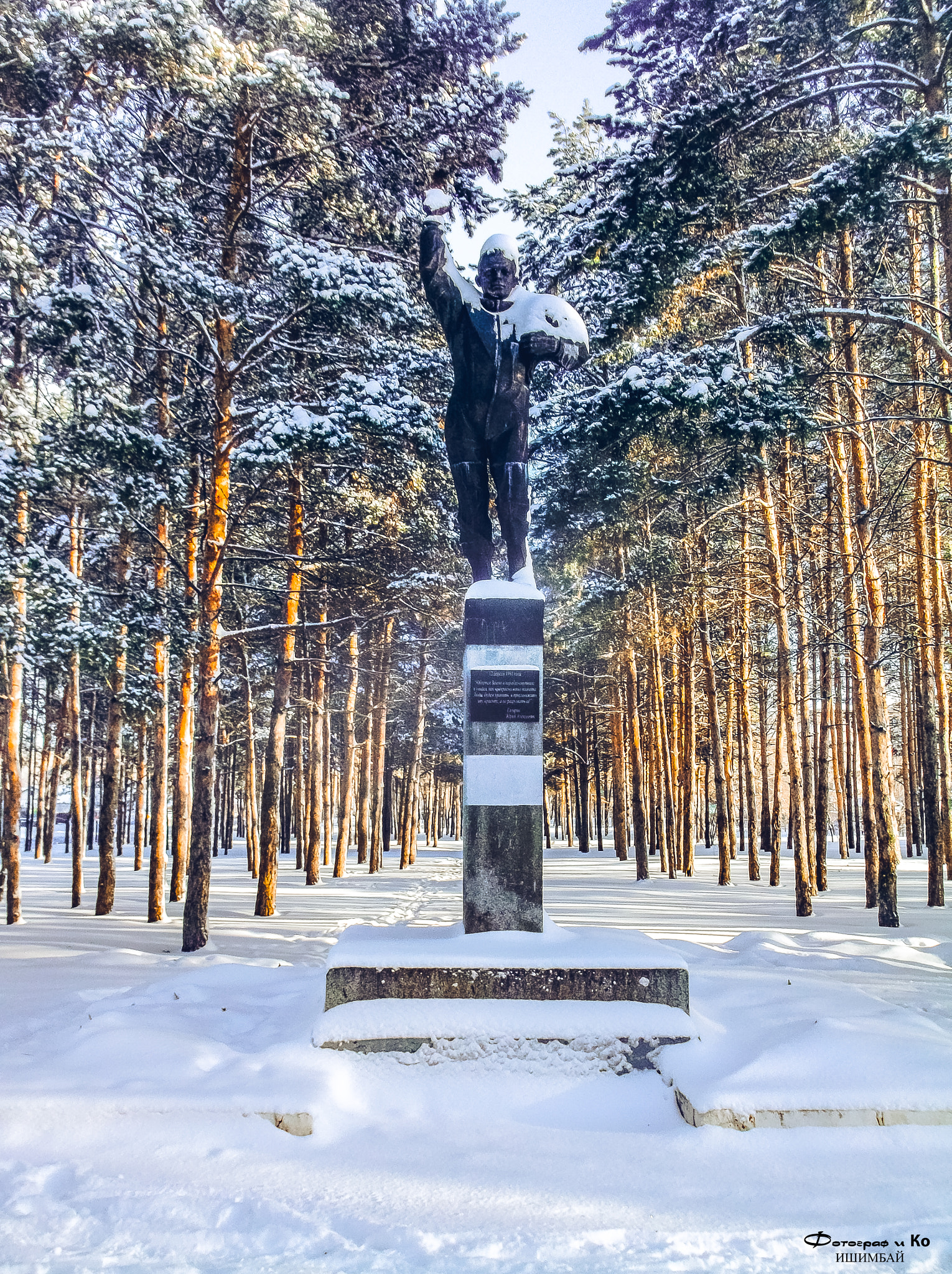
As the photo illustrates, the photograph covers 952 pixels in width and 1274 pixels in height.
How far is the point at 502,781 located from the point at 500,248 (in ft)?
13.0

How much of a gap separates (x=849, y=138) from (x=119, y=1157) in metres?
13.6

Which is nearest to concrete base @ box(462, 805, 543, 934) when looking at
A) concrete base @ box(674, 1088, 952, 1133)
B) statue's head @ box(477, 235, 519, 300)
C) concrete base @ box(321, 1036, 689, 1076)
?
concrete base @ box(321, 1036, 689, 1076)

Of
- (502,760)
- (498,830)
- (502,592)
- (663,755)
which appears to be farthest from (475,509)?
(663,755)

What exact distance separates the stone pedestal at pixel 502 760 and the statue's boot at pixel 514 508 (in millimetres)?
530

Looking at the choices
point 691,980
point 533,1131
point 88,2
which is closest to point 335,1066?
point 533,1131

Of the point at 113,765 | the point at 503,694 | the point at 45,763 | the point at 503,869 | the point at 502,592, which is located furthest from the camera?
the point at 45,763

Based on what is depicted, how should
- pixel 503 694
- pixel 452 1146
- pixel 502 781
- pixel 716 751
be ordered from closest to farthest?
pixel 452 1146
pixel 502 781
pixel 503 694
pixel 716 751

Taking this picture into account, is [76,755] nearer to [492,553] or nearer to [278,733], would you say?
[278,733]

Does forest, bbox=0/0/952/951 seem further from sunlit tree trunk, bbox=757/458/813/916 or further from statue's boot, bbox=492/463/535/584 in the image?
statue's boot, bbox=492/463/535/584

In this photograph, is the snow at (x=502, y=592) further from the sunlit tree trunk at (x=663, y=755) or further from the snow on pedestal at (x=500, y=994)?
the sunlit tree trunk at (x=663, y=755)

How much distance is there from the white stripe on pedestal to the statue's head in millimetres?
3525

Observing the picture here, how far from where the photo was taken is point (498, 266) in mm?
6145

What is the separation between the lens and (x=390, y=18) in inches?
408

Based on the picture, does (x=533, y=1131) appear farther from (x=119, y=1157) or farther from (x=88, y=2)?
(x=88, y=2)
